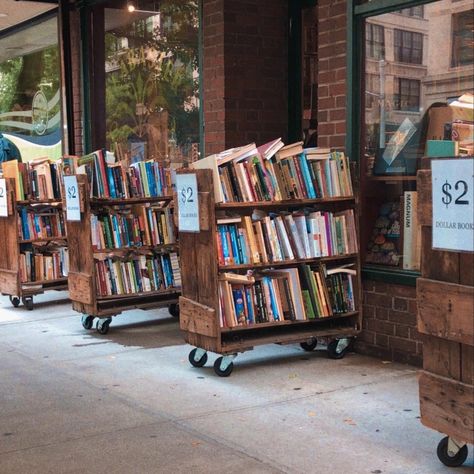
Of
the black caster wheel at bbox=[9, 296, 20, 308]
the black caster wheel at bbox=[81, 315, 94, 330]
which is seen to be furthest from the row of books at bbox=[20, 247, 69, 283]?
the black caster wheel at bbox=[81, 315, 94, 330]

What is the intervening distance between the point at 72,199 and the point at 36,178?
1736 mm

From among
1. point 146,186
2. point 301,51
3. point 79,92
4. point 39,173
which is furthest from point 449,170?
point 79,92

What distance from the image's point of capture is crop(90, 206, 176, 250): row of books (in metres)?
7.60

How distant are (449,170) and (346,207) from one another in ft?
8.69

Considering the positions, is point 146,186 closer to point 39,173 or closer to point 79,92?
point 39,173

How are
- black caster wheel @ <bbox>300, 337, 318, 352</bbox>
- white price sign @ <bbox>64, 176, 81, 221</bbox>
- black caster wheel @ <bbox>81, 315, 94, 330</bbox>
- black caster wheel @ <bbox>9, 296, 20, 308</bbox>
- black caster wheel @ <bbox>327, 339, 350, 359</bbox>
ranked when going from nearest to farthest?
black caster wheel @ <bbox>327, 339, 350, 359</bbox>, black caster wheel @ <bbox>300, 337, 318, 352</bbox>, white price sign @ <bbox>64, 176, 81, 221</bbox>, black caster wheel @ <bbox>81, 315, 94, 330</bbox>, black caster wheel @ <bbox>9, 296, 20, 308</bbox>

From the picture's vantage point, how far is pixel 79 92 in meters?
10.6

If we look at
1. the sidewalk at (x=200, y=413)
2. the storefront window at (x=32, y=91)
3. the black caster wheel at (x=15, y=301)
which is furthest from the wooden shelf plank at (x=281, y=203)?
the storefront window at (x=32, y=91)

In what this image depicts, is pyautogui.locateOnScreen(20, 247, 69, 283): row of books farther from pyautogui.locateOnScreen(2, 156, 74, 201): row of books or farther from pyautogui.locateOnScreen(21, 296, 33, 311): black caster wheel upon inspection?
pyautogui.locateOnScreen(2, 156, 74, 201): row of books

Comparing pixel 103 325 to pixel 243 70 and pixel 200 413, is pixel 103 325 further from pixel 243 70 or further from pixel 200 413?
pixel 243 70

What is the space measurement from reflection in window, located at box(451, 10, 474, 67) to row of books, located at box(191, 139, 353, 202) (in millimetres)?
1133

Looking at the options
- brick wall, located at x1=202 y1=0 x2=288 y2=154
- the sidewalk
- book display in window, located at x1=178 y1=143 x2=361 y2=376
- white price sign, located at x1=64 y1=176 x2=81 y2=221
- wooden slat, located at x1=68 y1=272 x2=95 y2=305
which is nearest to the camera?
the sidewalk

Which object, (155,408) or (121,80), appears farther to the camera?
(121,80)

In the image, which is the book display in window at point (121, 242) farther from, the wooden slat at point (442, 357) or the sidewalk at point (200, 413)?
the wooden slat at point (442, 357)
